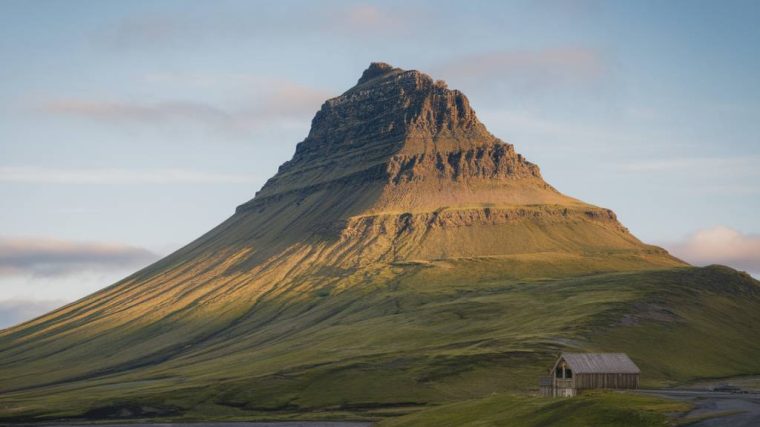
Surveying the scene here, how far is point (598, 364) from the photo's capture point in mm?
156875

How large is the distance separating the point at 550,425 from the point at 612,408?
7.74 metres

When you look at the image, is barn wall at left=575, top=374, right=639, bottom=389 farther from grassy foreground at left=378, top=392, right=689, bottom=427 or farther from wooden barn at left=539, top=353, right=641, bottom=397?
grassy foreground at left=378, top=392, right=689, bottom=427

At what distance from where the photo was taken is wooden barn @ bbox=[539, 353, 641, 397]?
155 meters

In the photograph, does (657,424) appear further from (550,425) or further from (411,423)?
(411,423)

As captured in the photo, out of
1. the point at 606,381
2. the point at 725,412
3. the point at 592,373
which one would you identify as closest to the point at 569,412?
the point at 725,412

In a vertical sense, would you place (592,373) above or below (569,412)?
above

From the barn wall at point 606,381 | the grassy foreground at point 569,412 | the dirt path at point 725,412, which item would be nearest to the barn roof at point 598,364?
the barn wall at point 606,381

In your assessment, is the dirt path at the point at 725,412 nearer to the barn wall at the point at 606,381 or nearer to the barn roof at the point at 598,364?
the barn wall at the point at 606,381

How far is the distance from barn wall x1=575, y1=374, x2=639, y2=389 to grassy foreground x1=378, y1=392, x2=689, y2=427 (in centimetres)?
1264

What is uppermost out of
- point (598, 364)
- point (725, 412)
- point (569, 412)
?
point (598, 364)

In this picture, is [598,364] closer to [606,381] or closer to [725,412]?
[606,381]

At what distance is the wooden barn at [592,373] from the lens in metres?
155

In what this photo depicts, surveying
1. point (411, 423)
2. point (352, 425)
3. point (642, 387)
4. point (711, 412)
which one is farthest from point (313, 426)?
point (711, 412)

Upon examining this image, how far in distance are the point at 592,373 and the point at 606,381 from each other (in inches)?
123
